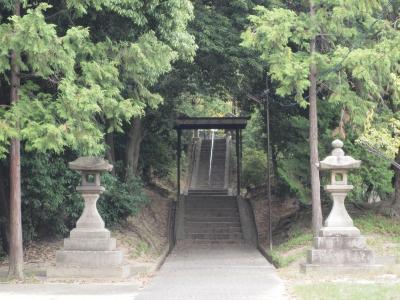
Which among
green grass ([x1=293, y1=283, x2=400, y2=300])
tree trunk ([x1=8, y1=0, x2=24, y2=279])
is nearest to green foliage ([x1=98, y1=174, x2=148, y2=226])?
tree trunk ([x1=8, y1=0, x2=24, y2=279])

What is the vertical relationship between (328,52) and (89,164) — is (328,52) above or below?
above

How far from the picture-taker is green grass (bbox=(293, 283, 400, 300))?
10148 mm

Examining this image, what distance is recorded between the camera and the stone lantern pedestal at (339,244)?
47.9 ft

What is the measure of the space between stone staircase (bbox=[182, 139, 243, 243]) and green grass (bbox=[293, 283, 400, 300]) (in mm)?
12903

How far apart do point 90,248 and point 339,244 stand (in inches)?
209

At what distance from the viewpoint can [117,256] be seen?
1465 cm

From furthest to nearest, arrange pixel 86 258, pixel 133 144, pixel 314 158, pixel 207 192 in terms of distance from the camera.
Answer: pixel 207 192
pixel 133 144
pixel 314 158
pixel 86 258

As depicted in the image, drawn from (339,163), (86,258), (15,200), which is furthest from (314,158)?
(15,200)

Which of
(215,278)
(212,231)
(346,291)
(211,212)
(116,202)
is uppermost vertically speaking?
(116,202)

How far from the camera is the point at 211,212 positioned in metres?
27.8

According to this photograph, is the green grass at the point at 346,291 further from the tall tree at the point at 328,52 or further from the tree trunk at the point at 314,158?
the tall tree at the point at 328,52

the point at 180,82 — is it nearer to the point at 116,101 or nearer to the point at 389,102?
the point at 389,102

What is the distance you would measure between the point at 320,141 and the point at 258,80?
398 centimetres

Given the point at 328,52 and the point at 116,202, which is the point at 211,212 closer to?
the point at 116,202
